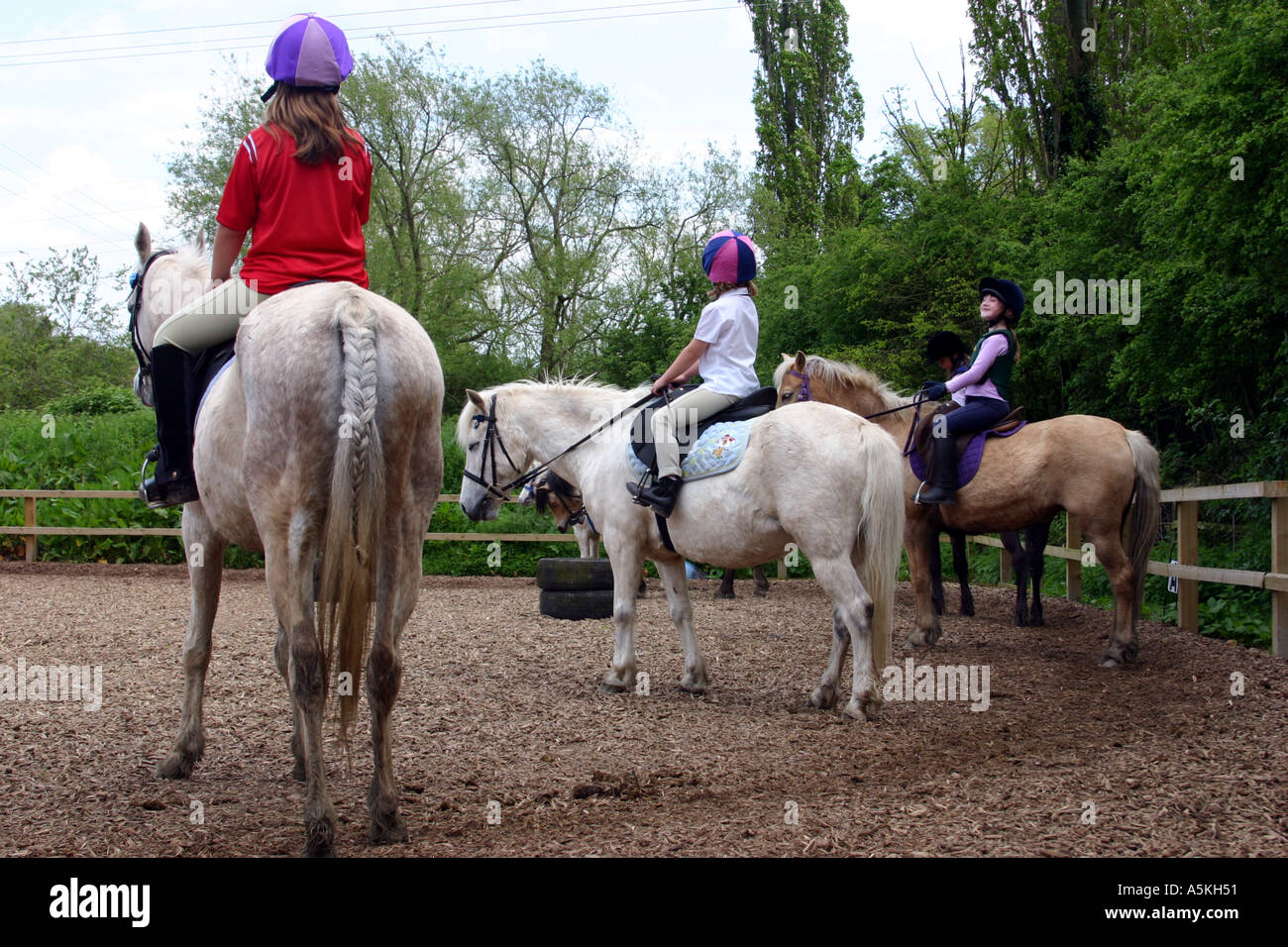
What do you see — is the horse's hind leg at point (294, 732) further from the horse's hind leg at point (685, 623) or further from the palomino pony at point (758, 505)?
the horse's hind leg at point (685, 623)

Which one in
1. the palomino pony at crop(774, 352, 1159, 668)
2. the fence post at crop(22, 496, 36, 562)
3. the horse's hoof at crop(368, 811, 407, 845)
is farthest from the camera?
the fence post at crop(22, 496, 36, 562)

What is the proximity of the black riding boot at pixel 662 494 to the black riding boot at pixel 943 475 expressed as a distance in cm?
301

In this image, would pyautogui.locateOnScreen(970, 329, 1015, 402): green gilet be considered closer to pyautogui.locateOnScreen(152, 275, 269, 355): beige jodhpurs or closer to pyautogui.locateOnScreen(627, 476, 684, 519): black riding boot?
pyautogui.locateOnScreen(627, 476, 684, 519): black riding boot

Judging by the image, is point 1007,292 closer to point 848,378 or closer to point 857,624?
point 848,378

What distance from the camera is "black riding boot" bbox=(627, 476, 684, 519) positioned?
657 cm

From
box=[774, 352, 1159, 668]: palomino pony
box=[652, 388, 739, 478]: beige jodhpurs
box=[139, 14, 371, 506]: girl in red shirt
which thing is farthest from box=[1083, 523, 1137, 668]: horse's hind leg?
box=[139, 14, 371, 506]: girl in red shirt

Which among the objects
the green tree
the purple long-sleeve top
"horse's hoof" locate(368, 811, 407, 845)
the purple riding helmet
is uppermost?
the green tree

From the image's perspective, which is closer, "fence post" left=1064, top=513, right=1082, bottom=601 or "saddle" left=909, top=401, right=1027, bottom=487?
"saddle" left=909, top=401, right=1027, bottom=487

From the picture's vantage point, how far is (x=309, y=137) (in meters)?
3.94

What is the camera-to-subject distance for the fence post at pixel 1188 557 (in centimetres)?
903

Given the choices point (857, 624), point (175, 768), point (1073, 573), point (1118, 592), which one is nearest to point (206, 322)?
point (175, 768)

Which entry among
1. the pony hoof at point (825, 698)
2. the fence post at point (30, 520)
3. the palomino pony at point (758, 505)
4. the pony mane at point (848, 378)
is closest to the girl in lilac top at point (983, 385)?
the pony mane at point (848, 378)

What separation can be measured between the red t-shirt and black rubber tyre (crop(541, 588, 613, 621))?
736cm
